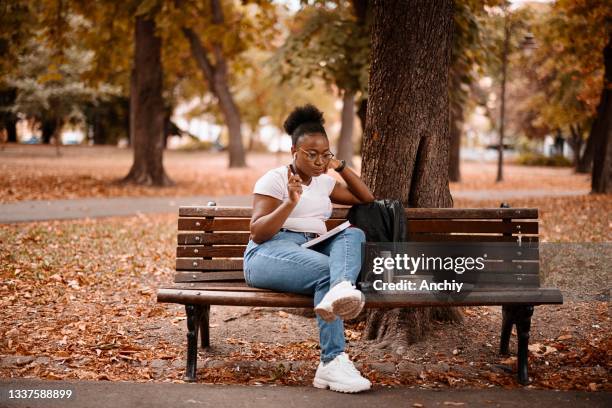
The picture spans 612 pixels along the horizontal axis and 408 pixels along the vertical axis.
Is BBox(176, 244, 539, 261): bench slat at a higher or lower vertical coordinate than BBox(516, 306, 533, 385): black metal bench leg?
higher

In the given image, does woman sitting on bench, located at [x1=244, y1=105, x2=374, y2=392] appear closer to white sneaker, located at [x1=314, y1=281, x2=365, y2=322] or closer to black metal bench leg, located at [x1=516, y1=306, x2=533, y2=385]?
white sneaker, located at [x1=314, y1=281, x2=365, y2=322]

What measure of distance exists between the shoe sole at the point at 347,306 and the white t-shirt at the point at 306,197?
2.76ft

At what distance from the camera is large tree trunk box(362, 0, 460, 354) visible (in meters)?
5.23

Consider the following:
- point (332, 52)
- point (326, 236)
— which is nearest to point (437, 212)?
point (326, 236)

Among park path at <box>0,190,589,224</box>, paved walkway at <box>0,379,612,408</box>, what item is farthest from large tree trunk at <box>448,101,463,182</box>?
paved walkway at <box>0,379,612,408</box>

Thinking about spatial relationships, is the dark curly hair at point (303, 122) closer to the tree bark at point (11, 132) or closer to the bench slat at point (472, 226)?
the bench slat at point (472, 226)

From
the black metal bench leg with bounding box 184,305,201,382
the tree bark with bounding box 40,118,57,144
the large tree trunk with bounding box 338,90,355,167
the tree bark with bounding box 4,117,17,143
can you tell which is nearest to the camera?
the black metal bench leg with bounding box 184,305,201,382

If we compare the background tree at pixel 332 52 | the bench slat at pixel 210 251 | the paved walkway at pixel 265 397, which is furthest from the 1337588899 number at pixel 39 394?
the background tree at pixel 332 52

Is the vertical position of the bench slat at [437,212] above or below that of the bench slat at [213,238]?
above

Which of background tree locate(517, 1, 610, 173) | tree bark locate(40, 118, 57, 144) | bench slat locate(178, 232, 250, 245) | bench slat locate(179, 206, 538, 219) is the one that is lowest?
bench slat locate(178, 232, 250, 245)

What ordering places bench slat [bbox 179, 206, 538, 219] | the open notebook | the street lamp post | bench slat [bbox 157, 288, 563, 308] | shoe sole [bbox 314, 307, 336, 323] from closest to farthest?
shoe sole [bbox 314, 307, 336, 323], bench slat [bbox 157, 288, 563, 308], the open notebook, bench slat [bbox 179, 206, 538, 219], the street lamp post

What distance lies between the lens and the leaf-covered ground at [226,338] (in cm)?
462

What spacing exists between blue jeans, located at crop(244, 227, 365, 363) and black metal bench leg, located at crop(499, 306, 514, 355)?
4.08ft

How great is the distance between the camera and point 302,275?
4371 mm
